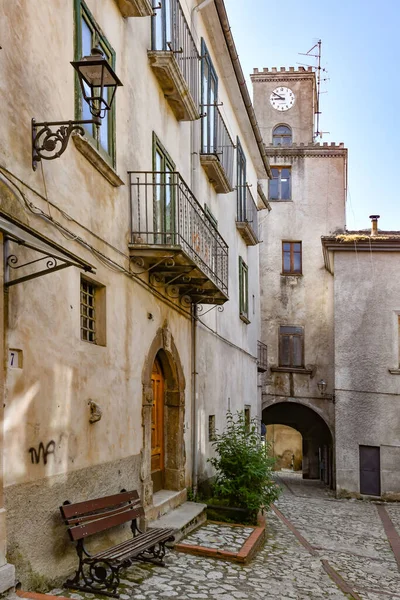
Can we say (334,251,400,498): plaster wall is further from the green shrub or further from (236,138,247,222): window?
the green shrub

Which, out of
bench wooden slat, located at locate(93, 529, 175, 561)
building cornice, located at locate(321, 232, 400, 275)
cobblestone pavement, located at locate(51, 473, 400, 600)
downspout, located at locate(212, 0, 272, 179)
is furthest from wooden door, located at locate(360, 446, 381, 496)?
bench wooden slat, located at locate(93, 529, 175, 561)

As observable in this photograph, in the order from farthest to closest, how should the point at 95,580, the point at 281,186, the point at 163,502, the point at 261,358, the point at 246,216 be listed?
the point at 281,186 < the point at 261,358 < the point at 246,216 < the point at 163,502 < the point at 95,580

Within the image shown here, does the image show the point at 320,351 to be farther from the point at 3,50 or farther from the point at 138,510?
the point at 3,50

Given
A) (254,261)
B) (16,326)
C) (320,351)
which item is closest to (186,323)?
(16,326)

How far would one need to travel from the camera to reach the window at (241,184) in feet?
59.6

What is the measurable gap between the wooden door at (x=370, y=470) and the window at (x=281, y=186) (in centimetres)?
1104

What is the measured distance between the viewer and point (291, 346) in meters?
26.2

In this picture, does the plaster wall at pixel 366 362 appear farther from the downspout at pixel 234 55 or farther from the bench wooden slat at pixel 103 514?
the bench wooden slat at pixel 103 514

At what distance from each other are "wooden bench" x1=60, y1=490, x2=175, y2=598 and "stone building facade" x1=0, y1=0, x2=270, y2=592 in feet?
0.47

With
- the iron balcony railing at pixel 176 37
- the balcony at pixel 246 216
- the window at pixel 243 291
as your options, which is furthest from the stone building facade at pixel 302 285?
the iron balcony railing at pixel 176 37

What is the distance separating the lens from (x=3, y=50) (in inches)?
221

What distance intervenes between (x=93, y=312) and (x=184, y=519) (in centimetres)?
399

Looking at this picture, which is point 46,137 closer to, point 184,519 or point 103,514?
point 103,514

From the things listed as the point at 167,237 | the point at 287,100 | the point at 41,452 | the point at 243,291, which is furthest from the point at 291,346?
the point at 41,452
